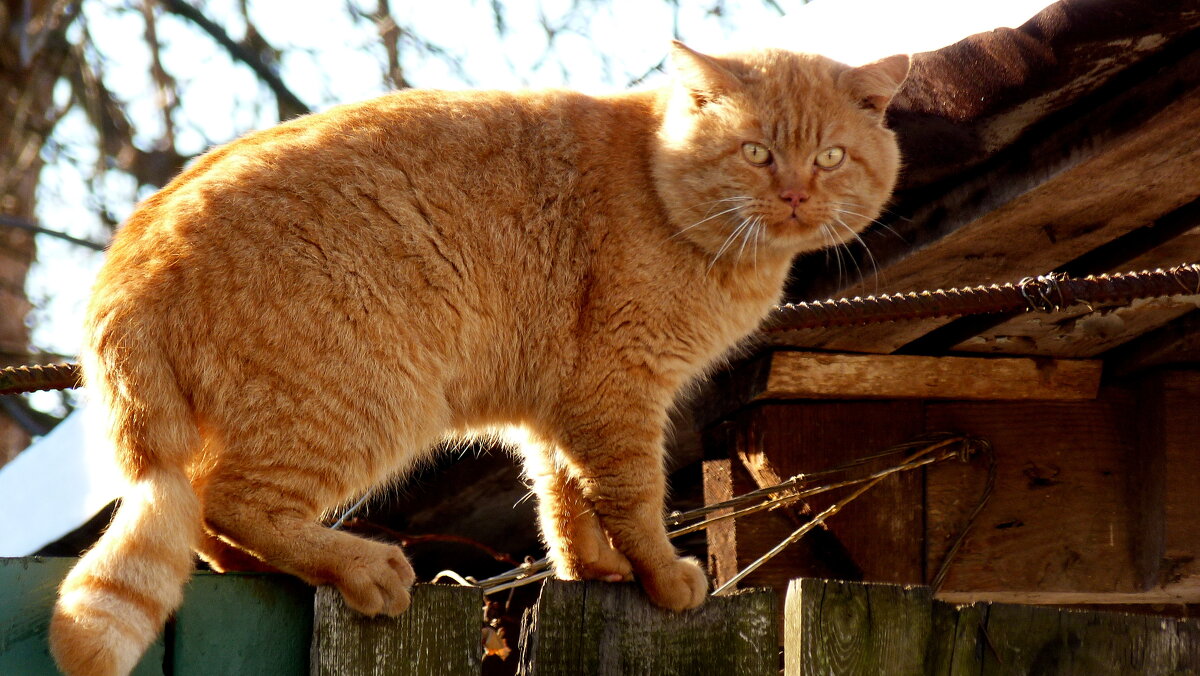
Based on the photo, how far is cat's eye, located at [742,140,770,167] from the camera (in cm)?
285

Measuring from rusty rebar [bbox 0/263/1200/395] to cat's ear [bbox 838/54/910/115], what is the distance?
21.0 inches

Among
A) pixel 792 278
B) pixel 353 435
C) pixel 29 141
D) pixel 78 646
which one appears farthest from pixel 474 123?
pixel 29 141

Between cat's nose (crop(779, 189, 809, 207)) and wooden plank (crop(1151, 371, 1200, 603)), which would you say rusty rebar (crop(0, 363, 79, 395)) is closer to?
cat's nose (crop(779, 189, 809, 207))

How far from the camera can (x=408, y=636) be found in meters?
1.88

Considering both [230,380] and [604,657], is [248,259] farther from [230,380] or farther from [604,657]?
[604,657]

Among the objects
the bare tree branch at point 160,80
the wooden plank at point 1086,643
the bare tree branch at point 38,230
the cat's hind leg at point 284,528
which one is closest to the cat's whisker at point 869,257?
the wooden plank at point 1086,643

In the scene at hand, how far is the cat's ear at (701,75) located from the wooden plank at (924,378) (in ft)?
2.32

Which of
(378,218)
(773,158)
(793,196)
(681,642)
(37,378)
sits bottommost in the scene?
(681,642)

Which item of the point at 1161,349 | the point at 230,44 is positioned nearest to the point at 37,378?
the point at 1161,349

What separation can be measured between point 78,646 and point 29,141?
7866mm

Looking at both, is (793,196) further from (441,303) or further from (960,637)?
(960,637)

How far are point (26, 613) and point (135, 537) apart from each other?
21cm

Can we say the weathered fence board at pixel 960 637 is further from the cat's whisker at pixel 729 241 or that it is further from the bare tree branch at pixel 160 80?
the bare tree branch at pixel 160 80

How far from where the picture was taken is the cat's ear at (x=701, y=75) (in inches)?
112
